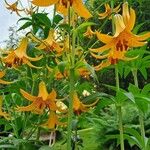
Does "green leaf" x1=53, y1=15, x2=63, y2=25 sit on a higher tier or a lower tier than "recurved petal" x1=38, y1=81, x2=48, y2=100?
A: higher

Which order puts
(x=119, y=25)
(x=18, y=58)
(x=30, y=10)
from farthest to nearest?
(x=30, y=10), (x=18, y=58), (x=119, y=25)

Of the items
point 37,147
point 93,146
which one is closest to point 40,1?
point 37,147

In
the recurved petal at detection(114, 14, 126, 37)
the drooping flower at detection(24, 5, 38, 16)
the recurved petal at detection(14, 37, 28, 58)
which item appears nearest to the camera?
the recurved petal at detection(114, 14, 126, 37)

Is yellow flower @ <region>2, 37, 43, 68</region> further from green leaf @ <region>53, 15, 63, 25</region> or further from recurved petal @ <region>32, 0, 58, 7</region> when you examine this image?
recurved petal @ <region>32, 0, 58, 7</region>

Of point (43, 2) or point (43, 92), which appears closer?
point (43, 2)

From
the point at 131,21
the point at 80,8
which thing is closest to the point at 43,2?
the point at 80,8

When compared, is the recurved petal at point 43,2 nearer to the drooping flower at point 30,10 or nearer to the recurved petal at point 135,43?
the recurved petal at point 135,43

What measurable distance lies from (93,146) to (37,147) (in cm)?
511

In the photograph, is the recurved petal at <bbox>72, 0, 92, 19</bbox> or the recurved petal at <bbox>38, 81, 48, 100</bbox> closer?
the recurved petal at <bbox>72, 0, 92, 19</bbox>

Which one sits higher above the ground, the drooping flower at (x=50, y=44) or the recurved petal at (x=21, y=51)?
the drooping flower at (x=50, y=44)

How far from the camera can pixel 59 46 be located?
1.47 m

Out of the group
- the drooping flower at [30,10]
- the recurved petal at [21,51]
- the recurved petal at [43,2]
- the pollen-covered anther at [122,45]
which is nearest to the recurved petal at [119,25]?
the pollen-covered anther at [122,45]

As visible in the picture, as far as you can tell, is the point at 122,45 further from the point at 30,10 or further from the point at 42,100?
the point at 30,10

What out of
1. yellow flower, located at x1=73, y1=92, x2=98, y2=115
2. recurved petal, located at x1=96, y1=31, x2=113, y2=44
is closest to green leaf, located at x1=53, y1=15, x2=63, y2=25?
yellow flower, located at x1=73, y1=92, x2=98, y2=115
